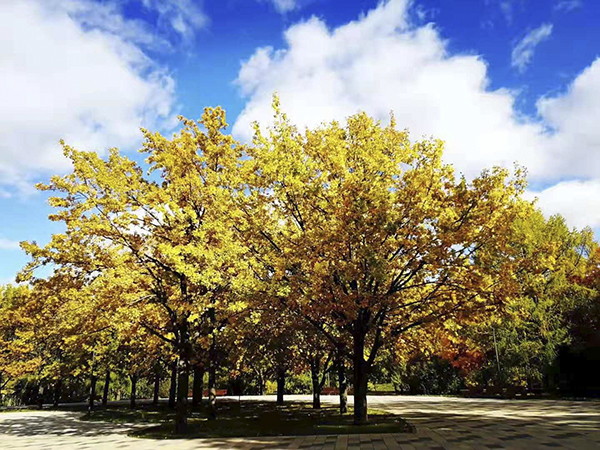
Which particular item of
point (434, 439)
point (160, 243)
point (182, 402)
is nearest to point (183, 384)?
point (182, 402)

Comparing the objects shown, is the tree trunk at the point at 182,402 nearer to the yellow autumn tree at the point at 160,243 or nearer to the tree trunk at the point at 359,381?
the yellow autumn tree at the point at 160,243

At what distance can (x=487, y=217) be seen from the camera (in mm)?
11680

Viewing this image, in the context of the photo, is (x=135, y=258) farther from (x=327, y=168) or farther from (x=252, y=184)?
(x=327, y=168)

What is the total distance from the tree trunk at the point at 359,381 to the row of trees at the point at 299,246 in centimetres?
4

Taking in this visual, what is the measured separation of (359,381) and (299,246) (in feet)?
17.6

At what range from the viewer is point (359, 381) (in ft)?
45.9

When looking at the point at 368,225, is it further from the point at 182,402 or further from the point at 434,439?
the point at 182,402

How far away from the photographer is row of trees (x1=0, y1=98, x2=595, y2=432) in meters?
11.7

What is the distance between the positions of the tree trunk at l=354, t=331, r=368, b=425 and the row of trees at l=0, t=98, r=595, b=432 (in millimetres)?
43

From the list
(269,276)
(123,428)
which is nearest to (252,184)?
(269,276)

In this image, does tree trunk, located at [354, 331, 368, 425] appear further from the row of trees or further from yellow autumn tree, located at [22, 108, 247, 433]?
yellow autumn tree, located at [22, 108, 247, 433]

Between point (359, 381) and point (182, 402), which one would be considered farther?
point (182, 402)

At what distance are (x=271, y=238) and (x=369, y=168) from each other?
3606mm

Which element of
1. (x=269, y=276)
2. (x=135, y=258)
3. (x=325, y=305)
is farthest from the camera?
(x=135, y=258)
